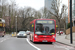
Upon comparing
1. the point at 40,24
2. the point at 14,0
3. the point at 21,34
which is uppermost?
the point at 14,0

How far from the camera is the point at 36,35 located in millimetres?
17688

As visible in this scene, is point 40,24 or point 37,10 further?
point 37,10

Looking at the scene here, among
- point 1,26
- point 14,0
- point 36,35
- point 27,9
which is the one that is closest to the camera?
point 36,35

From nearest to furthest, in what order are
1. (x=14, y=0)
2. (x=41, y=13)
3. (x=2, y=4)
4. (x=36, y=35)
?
1. (x=36, y=35)
2. (x=2, y=4)
3. (x=14, y=0)
4. (x=41, y=13)

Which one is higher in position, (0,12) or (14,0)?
(14,0)

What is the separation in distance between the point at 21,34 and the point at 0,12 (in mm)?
23957

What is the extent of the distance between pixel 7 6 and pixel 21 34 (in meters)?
25.6

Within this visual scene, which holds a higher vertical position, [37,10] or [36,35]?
[37,10]

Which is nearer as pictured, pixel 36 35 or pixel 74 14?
pixel 36 35

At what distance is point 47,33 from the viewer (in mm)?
17750

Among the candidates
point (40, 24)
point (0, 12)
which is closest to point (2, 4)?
point (0, 12)

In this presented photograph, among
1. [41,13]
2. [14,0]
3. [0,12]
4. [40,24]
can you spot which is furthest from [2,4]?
[40,24]

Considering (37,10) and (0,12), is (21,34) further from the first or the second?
(37,10)

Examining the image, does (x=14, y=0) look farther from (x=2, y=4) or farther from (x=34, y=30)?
(x=34, y=30)
